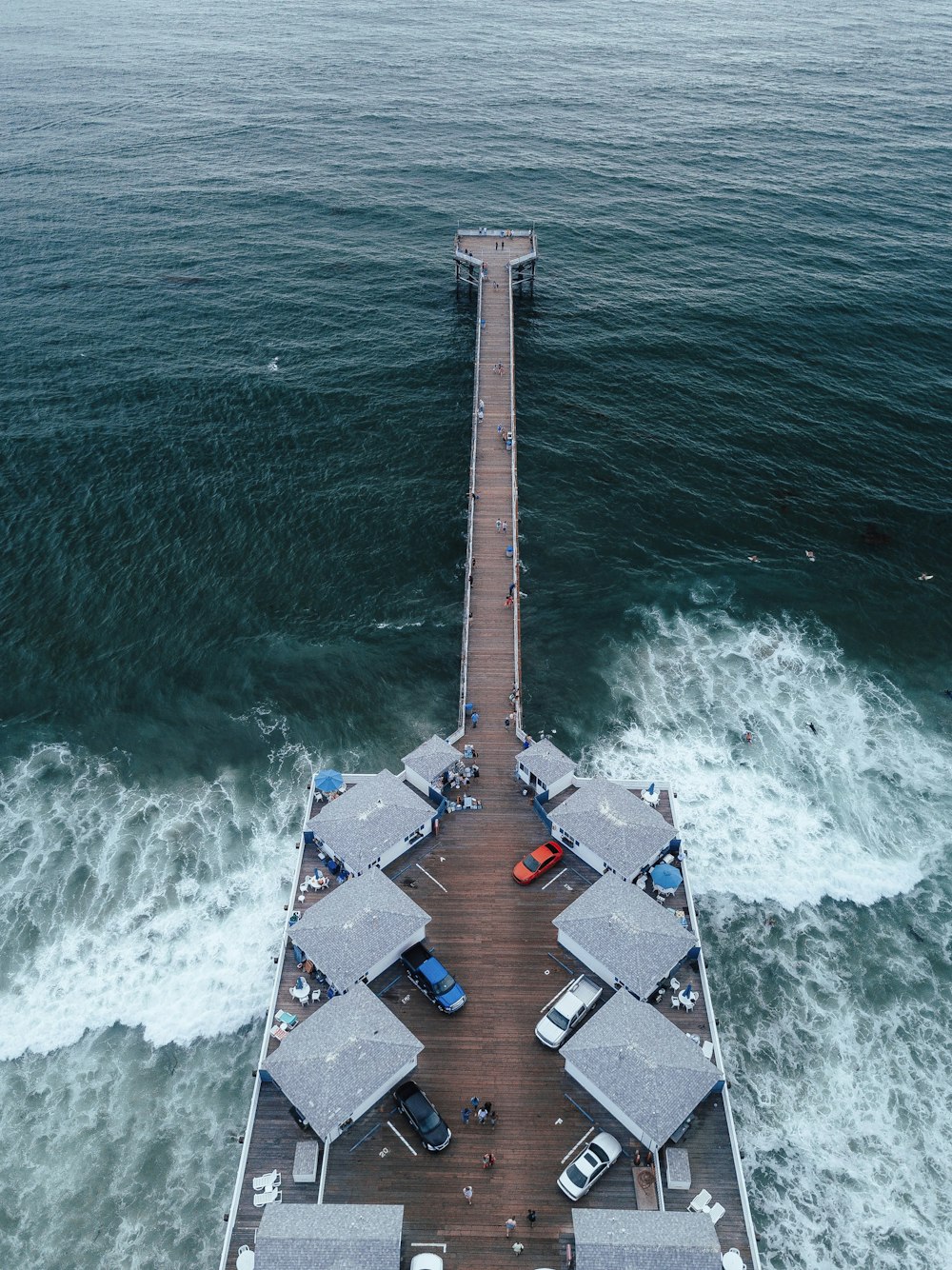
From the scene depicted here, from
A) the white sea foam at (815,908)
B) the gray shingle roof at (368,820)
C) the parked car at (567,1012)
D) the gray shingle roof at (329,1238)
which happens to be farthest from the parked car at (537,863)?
the gray shingle roof at (329,1238)

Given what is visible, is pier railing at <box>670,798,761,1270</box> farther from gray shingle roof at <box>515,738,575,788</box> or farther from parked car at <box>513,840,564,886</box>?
gray shingle roof at <box>515,738,575,788</box>

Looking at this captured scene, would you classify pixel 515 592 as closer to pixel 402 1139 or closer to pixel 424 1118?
pixel 424 1118

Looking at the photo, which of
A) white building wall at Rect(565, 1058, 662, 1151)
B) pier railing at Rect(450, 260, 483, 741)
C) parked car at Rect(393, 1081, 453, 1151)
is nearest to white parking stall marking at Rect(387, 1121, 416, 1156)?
parked car at Rect(393, 1081, 453, 1151)

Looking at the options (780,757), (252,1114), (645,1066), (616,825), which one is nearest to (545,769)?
(616,825)

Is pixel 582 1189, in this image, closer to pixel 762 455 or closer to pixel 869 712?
pixel 869 712

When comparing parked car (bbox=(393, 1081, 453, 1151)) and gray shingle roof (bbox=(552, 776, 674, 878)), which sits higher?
gray shingle roof (bbox=(552, 776, 674, 878))

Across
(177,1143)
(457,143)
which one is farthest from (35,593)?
(457,143)
